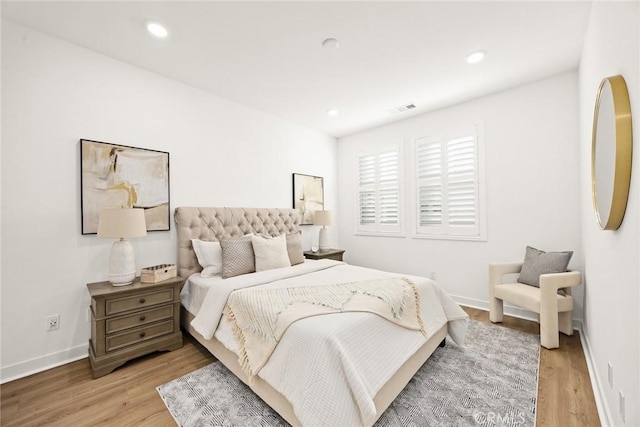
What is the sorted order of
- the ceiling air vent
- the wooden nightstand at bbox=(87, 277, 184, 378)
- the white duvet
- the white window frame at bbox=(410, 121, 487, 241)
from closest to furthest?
the white duvet → the wooden nightstand at bbox=(87, 277, 184, 378) → the white window frame at bbox=(410, 121, 487, 241) → the ceiling air vent

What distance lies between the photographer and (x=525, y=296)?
104 inches

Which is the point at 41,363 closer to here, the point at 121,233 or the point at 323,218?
the point at 121,233

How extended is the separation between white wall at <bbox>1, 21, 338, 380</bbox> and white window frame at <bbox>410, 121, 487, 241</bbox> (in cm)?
312

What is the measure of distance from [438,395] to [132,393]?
216cm

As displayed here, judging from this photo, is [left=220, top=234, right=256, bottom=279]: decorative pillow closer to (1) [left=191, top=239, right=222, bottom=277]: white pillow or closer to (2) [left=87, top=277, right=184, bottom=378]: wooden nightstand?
(1) [left=191, top=239, right=222, bottom=277]: white pillow

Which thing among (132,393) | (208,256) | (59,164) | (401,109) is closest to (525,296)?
(401,109)

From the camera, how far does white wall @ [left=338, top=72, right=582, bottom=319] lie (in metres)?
2.93

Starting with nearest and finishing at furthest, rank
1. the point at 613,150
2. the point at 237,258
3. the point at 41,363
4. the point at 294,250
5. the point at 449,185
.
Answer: the point at 613,150, the point at 41,363, the point at 237,258, the point at 294,250, the point at 449,185

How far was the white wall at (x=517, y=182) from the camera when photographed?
2928mm

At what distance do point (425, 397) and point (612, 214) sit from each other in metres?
1.54

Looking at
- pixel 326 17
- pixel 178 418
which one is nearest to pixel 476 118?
pixel 326 17

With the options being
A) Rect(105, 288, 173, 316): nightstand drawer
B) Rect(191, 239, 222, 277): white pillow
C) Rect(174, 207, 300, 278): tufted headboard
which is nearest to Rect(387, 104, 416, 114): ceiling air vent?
Rect(174, 207, 300, 278): tufted headboard

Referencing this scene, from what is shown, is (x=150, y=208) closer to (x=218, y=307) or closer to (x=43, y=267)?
(x=43, y=267)

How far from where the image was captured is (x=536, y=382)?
1.97 metres
